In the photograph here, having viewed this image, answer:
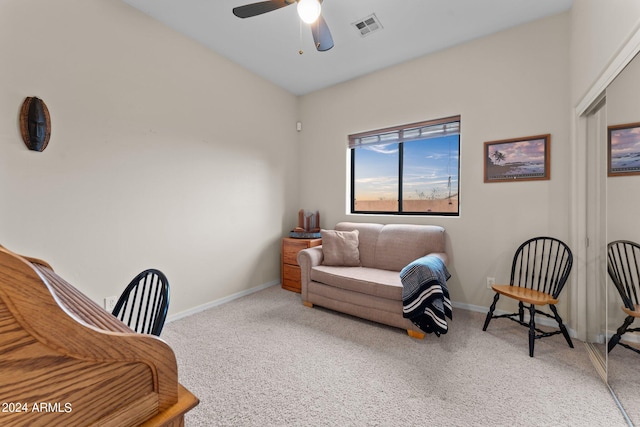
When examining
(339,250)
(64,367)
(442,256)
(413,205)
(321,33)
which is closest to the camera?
(64,367)

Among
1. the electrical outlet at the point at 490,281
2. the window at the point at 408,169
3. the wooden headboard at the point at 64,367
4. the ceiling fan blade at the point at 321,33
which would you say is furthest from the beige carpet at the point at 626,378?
the ceiling fan blade at the point at 321,33

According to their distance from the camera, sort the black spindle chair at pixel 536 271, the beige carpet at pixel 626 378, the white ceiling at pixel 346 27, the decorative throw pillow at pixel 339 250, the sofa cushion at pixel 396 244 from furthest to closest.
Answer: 1. the decorative throw pillow at pixel 339 250
2. the sofa cushion at pixel 396 244
3. the white ceiling at pixel 346 27
4. the black spindle chair at pixel 536 271
5. the beige carpet at pixel 626 378

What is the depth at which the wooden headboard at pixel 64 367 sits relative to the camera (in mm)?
364

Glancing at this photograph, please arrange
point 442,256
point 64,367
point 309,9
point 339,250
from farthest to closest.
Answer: point 339,250, point 442,256, point 309,9, point 64,367

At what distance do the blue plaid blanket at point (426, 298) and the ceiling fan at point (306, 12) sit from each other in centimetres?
209

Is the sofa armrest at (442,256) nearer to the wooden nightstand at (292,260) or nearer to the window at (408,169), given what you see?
the window at (408,169)

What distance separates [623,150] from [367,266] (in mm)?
2306

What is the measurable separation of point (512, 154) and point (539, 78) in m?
0.74

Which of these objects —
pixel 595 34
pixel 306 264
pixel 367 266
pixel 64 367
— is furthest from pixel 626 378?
pixel 64 367

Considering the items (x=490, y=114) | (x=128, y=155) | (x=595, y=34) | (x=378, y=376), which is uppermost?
(x=595, y=34)

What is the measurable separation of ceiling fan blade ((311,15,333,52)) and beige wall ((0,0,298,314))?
151 cm

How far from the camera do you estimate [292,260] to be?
3.66m

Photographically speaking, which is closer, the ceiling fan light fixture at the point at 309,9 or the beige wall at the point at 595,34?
the beige wall at the point at 595,34

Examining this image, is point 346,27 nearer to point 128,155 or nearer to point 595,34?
point 595,34
